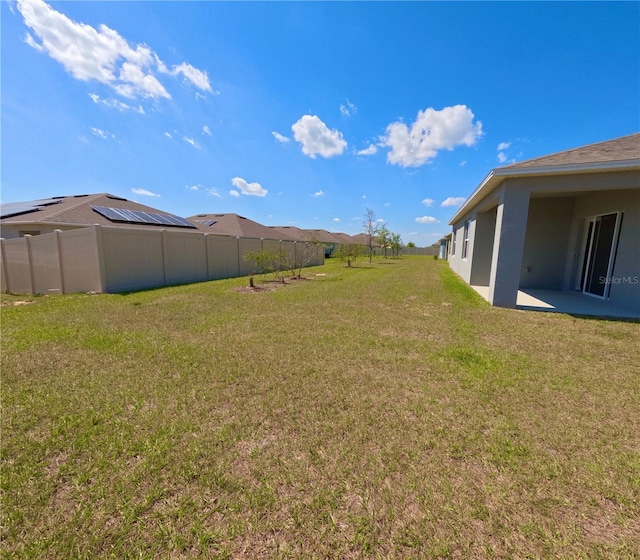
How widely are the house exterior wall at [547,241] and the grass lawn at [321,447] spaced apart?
5646 millimetres

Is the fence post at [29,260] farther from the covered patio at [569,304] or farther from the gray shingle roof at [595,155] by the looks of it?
the covered patio at [569,304]

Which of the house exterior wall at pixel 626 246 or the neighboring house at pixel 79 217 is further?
the neighboring house at pixel 79 217

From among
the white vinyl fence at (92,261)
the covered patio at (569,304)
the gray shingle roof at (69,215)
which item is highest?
the gray shingle roof at (69,215)

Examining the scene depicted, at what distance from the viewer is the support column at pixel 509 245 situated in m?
6.74

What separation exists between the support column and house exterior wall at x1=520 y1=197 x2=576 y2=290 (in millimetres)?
3193

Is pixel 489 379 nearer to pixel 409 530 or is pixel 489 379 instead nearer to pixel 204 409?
pixel 409 530

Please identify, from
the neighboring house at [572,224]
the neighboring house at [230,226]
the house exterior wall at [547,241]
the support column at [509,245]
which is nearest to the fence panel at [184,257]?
the neighboring house at [230,226]

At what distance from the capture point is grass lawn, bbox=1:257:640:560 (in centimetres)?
163

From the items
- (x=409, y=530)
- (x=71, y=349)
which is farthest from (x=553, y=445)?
(x=71, y=349)

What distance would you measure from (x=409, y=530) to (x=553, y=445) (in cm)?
160

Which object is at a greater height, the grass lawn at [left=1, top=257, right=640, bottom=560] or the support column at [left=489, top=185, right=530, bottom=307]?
the support column at [left=489, top=185, right=530, bottom=307]

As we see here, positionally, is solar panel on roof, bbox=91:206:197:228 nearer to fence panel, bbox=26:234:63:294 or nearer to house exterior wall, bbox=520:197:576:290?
fence panel, bbox=26:234:63:294

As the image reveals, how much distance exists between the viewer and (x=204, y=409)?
2.88m

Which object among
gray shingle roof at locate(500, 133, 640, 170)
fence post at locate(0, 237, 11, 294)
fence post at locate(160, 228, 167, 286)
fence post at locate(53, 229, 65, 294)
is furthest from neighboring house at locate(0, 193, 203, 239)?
gray shingle roof at locate(500, 133, 640, 170)
